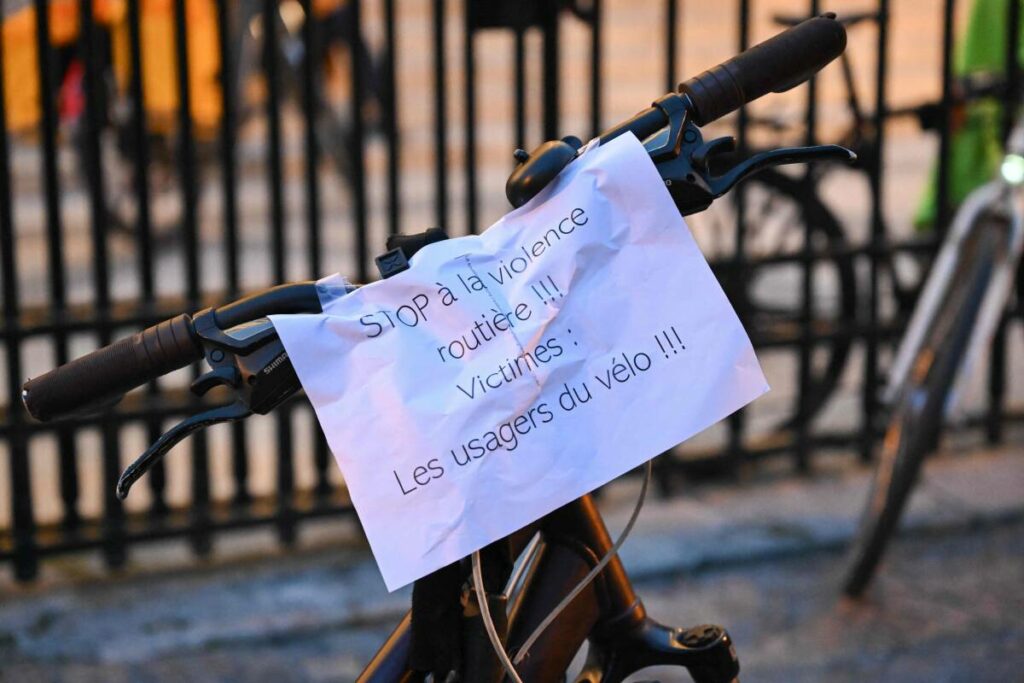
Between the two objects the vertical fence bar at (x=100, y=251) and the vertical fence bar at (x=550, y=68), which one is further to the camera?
the vertical fence bar at (x=550, y=68)

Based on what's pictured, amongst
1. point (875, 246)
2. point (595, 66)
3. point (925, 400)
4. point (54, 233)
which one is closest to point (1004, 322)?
point (875, 246)

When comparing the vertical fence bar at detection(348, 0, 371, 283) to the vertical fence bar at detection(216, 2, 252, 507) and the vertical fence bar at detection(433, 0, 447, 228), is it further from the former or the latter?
the vertical fence bar at detection(216, 2, 252, 507)

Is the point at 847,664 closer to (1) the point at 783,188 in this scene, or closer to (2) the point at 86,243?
(1) the point at 783,188

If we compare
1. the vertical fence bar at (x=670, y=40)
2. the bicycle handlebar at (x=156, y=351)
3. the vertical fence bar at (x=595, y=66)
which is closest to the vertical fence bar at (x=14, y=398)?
the vertical fence bar at (x=595, y=66)

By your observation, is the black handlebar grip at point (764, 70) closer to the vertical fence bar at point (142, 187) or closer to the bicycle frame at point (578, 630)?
the bicycle frame at point (578, 630)

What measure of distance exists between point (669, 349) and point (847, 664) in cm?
232

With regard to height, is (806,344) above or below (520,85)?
below

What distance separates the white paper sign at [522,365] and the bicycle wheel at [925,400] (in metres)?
2.31

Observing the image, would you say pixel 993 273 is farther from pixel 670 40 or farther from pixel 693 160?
pixel 693 160

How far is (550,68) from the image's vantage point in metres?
4.16

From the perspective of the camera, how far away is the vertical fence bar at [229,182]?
3912 millimetres

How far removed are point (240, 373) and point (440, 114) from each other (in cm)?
267

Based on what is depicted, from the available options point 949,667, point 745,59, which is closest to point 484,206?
point 949,667

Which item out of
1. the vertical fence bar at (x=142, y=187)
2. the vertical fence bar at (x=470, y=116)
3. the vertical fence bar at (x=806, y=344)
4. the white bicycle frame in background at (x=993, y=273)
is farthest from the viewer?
the vertical fence bar at (x=806, y=344)
